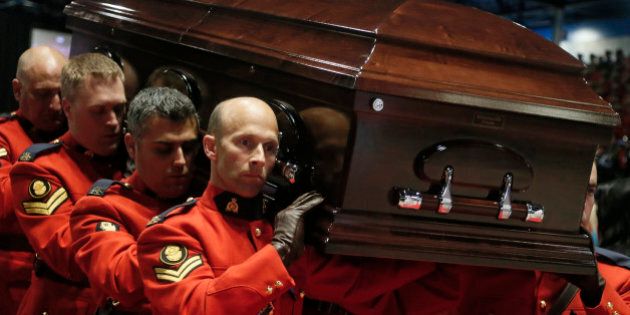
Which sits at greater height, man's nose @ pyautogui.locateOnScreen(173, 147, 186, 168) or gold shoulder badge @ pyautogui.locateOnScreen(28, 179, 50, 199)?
man's nose @ pyautogui.locateOnScreen(173, 147, 186, 168)

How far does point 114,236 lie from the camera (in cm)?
194

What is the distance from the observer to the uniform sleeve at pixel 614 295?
81.8 inches

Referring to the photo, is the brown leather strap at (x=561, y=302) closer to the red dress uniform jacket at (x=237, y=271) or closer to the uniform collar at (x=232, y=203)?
the red dress uniform jacket at (x=237, y=271)

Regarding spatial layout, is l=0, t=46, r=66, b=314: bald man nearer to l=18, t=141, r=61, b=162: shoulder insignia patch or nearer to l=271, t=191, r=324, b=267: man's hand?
l=18, t=141, r=61, b=162: shoulder insignia patch

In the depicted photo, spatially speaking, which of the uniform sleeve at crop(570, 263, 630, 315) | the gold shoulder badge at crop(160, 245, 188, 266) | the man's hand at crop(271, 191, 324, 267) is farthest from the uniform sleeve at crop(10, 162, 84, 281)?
the uniform sleeve at crop(570, 263, 630, 315)

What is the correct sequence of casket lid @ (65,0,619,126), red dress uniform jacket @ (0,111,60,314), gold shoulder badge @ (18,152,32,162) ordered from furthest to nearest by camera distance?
1. red dress uniform jacket @ (0,111,60,314)
2. gold shoulder badge @ (18,152,32,162)
3. casket lid @ (65,0,619,126)

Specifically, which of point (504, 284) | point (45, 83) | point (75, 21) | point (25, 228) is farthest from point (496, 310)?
point (75, 21)

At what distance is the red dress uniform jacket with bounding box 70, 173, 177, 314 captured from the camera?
1.84 meters

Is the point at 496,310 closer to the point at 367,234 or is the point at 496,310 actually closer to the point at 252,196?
the point at 367,234

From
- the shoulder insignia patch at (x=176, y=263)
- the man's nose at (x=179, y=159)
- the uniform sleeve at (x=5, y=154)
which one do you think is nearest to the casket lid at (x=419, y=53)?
the man's nose at (x=179, y=159)

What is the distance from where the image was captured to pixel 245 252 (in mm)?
1723

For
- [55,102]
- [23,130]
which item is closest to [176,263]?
[55,102]

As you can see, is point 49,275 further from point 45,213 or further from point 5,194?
point 5,194

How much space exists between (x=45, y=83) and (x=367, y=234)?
1.60m
